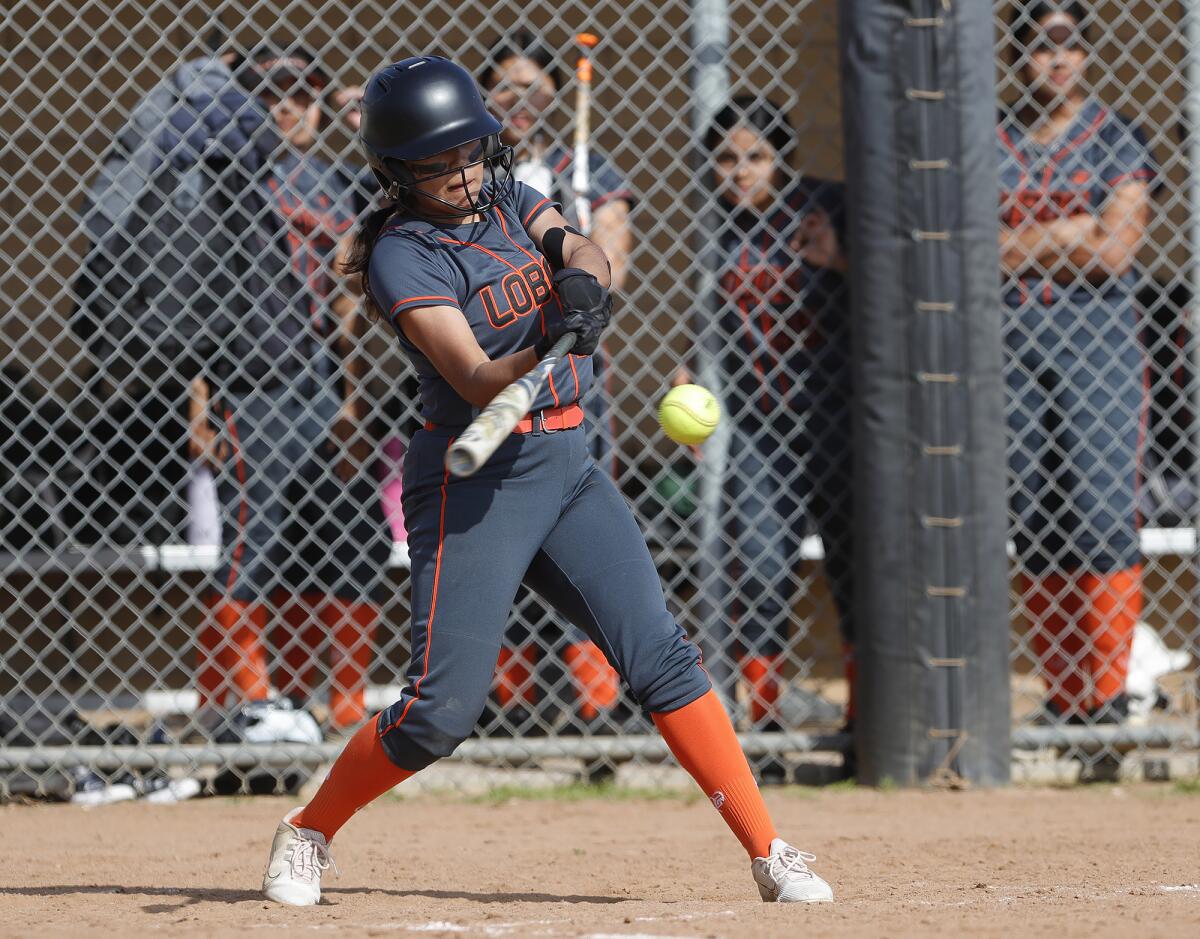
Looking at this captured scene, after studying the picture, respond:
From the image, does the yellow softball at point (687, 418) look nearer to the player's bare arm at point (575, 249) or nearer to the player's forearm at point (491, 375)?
the player's bare arm at point (575, 249)

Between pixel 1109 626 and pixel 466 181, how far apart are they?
2.98 meters

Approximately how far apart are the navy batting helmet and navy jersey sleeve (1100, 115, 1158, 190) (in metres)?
2.69

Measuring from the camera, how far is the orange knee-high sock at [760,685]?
507cm

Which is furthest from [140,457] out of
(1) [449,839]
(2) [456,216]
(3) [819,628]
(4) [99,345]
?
(3) [819,628]

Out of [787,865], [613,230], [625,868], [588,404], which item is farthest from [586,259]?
[613,230]

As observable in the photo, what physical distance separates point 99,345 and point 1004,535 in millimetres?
2969

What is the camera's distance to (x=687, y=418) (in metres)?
3.45

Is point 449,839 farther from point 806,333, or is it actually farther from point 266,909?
point 806,333

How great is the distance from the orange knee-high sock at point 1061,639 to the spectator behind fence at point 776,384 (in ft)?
2.20

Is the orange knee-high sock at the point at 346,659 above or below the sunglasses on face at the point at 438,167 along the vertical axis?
below

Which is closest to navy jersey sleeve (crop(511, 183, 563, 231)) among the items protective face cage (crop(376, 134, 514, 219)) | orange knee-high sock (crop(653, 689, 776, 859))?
protective face cage (crop(376, 134, 514, 219))

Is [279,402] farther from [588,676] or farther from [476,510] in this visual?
[476,510]

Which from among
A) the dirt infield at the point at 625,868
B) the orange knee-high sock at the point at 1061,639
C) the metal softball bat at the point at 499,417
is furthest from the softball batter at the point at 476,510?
the orange knee-high sock at the point at 1061,639

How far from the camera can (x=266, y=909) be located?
3.17 meters
